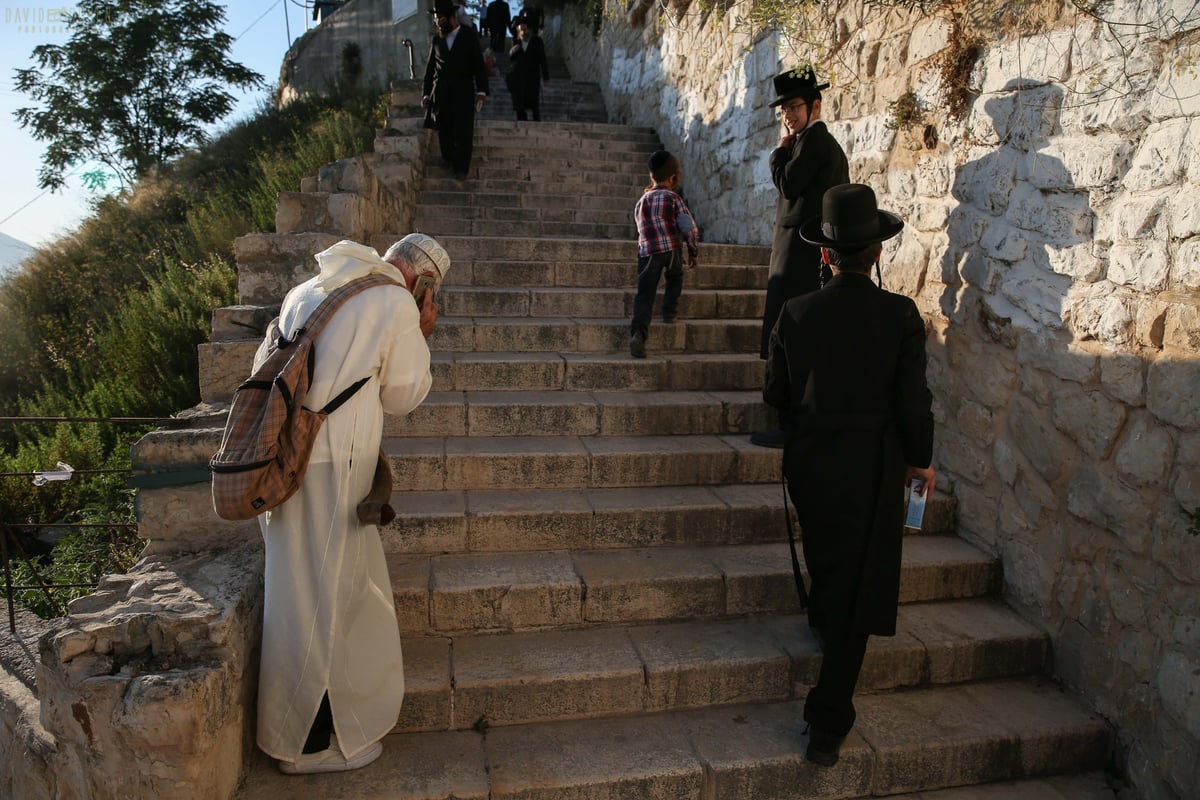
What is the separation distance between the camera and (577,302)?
541 cm

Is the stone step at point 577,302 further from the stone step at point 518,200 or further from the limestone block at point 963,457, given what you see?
the stone step at point 518,200

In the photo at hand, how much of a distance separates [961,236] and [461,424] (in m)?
2.80

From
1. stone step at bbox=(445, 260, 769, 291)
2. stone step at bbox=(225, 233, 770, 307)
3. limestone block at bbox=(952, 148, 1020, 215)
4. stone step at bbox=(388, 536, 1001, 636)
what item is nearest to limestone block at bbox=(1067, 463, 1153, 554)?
stone step at bbox=(388, 536, 1001, 636)

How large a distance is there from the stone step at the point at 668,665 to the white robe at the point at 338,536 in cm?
45

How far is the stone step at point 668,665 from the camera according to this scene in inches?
111

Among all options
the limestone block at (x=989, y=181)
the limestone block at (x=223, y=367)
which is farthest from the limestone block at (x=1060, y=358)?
the limestone block at (x=223, y=367)

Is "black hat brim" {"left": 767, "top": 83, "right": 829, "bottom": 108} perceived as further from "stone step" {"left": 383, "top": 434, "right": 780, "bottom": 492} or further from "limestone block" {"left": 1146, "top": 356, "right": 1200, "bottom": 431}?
"limestone block" {"left": 1146, "top": 356, "right": 1200, "bottom": 431}

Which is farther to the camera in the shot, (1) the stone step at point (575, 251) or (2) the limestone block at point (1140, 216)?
(1) the stone step at point (575, 251)

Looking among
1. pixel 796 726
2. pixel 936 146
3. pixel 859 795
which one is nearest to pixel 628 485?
pixel 796 726

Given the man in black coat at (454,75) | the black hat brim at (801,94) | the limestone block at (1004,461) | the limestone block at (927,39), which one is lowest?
the limestone block at (1004,461)

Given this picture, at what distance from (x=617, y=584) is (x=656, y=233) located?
2526 millimetres

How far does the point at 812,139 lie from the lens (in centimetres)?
402

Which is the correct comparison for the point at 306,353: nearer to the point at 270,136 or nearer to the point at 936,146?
the point at 936,146

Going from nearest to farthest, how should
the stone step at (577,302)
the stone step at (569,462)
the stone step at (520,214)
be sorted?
the stone step at (569,462) → the stone step at (577,302) → the stone step at (520,214)
